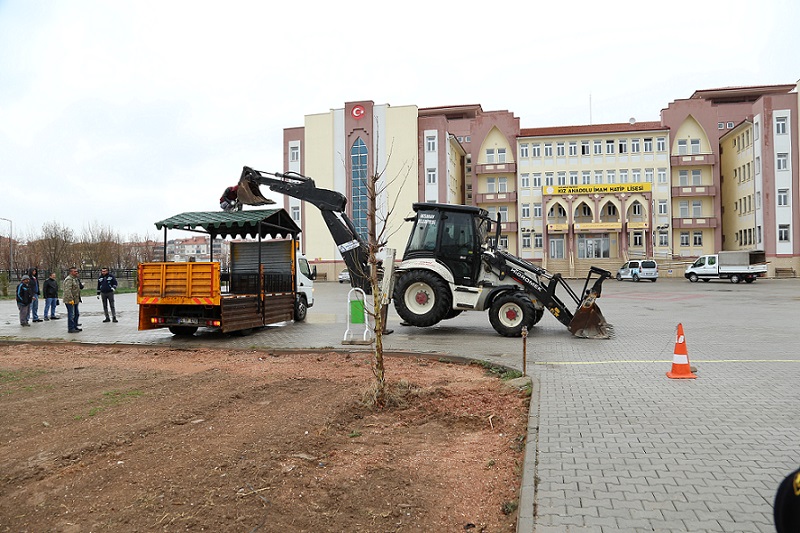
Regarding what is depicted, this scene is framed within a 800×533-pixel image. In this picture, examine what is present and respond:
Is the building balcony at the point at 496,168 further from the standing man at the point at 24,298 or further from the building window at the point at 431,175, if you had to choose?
the standing man at the point at 24,298

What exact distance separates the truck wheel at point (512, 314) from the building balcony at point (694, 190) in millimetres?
56464

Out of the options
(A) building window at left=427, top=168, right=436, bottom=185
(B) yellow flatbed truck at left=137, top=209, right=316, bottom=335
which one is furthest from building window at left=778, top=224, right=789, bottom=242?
(B) yellow flatbed truck at left=137, top=209, right=316, bottom=335

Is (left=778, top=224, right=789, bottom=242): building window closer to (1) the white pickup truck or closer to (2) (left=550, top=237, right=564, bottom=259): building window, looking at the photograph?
(1) the white pickup truck

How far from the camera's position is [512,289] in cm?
1327

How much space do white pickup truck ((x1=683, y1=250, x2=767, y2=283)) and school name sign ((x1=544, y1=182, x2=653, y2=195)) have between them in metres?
15.7

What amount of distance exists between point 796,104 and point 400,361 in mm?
59641

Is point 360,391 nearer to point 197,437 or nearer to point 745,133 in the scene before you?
point 197,437

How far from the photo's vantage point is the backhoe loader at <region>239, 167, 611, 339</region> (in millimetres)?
12977

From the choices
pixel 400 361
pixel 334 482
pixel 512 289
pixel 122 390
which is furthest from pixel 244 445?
pixel 512 289

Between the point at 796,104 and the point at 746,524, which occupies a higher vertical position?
the point at 796,104

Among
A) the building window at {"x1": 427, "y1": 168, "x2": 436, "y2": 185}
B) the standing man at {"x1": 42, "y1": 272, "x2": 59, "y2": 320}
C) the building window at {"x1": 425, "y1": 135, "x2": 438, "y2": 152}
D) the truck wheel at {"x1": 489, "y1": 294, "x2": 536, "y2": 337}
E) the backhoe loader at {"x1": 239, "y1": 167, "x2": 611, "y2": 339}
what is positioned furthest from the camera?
the building window at {"x1": 427, "y1": 168, "x2": 436, "y2": 185}

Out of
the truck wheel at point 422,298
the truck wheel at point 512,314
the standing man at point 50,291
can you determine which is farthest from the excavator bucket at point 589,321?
the standing man at point 50,291

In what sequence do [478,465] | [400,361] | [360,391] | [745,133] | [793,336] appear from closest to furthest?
[478,465], [360,391], [400,361], [793,336], [745,133]

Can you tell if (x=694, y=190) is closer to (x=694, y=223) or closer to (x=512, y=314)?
(x=694, y=223)
